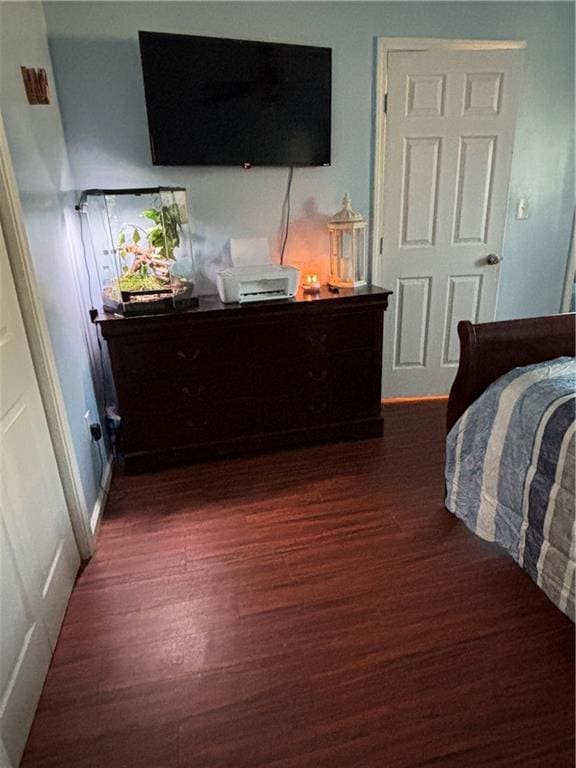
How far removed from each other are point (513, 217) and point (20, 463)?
9.81 feet

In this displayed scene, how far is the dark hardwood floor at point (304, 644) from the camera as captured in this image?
1.22 meters

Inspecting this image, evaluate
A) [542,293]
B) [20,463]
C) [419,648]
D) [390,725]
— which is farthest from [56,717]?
[542,293]

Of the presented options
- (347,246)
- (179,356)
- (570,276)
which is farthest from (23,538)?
(570,276)

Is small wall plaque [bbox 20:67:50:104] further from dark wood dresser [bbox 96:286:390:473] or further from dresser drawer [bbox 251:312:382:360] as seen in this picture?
dresser drawer [bbox 251:312:382:360]

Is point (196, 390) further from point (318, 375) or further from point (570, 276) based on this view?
point (570, 276)

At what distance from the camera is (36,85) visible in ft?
6.11

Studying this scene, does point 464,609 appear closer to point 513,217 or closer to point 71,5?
point 513,217

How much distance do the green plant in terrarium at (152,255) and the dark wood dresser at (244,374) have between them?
0.18m

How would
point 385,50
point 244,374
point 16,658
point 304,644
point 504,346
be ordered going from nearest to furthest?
point 16,658 → point 304,644 → point 504,346 → point 244,374 → point 385,50

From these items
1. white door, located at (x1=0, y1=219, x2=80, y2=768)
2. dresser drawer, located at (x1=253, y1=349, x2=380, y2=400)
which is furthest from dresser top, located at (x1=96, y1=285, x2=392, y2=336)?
white door, located at (x1=0, y1=219, x2=80, y2=768)

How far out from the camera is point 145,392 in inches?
90.7

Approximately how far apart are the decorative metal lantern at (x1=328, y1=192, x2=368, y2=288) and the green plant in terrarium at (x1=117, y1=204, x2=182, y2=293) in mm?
881

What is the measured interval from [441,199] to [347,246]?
720 mm

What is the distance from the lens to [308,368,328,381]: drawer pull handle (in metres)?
2.51
